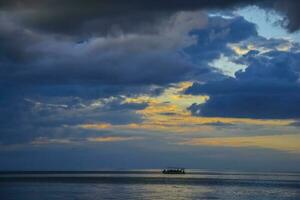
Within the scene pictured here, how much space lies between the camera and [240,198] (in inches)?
3772

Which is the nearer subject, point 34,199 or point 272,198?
point 34,199

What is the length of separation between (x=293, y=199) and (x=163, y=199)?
76.9ft

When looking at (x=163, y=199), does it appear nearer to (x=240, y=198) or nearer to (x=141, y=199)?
(x=141, y=199)

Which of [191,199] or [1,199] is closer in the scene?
[1,199]

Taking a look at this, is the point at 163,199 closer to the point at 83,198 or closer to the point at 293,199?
the point at 83,198

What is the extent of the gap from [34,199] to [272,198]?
4193 cm

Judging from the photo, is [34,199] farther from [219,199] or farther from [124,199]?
[219,199]

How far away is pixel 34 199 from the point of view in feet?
294

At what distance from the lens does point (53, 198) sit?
91.9m

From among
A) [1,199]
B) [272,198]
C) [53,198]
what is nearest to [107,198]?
[53,198]

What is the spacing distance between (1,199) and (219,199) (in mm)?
36949

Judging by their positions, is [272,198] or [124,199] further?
[272,198]

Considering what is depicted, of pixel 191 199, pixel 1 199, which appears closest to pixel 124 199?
pixel 191 199

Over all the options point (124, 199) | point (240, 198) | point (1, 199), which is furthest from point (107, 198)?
point (240, 198)
